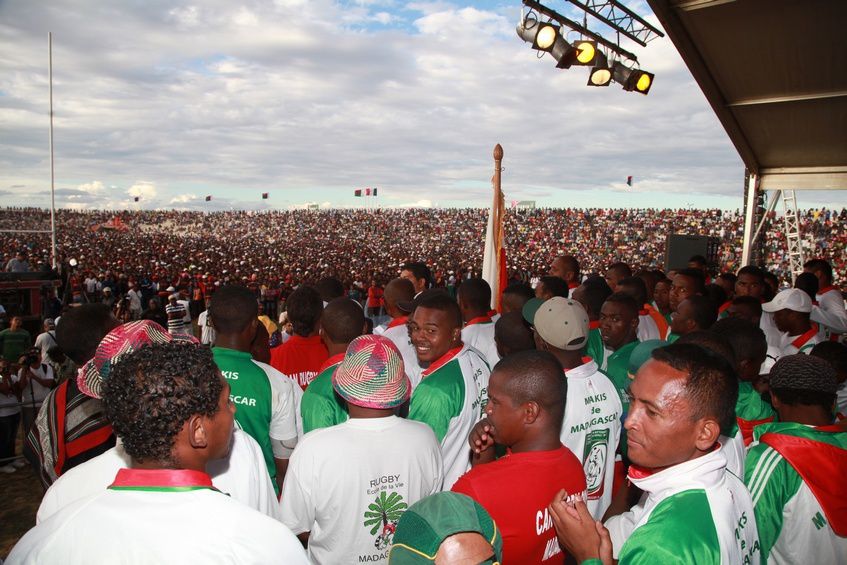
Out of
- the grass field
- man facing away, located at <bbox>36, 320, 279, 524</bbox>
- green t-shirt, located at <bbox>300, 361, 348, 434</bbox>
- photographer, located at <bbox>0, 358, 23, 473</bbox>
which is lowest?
the grass field

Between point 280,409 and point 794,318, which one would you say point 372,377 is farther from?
point 794,318

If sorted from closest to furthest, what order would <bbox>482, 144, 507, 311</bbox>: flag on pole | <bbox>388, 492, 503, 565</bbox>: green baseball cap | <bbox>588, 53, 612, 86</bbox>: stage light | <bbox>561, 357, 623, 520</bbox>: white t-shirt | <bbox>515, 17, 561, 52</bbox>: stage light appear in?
<bbox>388, 492, 503, 565</bbox>: green baseball cap < <bbox>561, 357, 623, 520</bbox>: white t-shirt < <bbox>482, 144, 507, 311</bbox>: flag on pole < <bbox>515, 17, 561, 52</bbox>: stage light < <bbox>588, 53, 612, 86</bbox>: stage light

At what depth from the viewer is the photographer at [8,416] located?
5.85 metres

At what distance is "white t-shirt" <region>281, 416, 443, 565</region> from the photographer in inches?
80.9

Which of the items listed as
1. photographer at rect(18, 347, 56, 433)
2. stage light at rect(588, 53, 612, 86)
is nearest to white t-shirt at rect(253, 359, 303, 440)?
photographer at rect(18, 347, 56, 433)

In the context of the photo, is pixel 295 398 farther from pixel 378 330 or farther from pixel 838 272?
pixel 838 272

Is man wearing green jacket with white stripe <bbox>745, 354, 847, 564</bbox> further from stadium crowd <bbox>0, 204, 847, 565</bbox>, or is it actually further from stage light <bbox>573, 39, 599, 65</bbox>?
stage light <bbox>573, 39, 599, 65</bbox>

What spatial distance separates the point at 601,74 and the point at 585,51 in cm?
54

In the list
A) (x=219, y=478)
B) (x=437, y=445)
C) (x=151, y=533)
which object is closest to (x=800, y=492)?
(x=437, y=445)

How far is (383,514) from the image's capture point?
212cm

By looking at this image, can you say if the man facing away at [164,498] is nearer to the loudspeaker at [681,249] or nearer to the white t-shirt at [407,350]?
the white t-shirt at [407,350]

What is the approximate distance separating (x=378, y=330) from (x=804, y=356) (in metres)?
3.68

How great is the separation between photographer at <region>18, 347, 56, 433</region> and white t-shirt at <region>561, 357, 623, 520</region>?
5.78m

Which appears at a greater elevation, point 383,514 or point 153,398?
point 153,398
